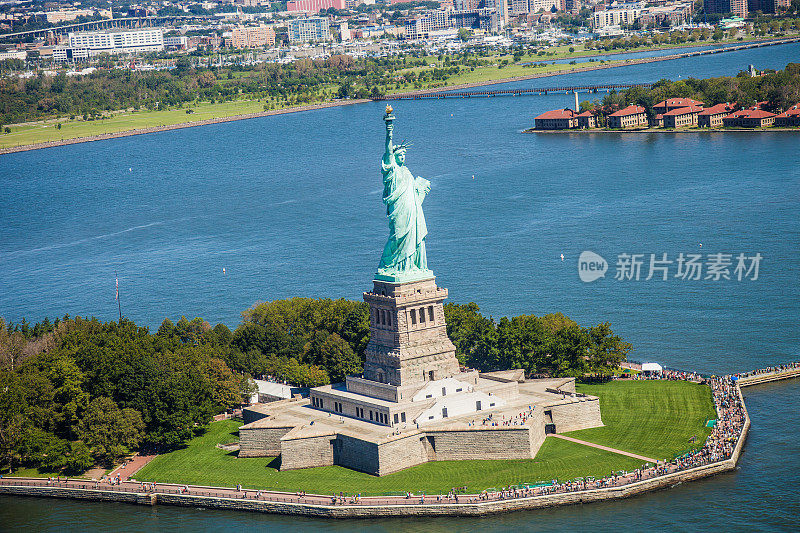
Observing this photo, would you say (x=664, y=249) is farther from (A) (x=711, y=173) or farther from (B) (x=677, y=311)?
(A) (x=711, y=173)

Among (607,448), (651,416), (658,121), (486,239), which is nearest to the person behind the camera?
(607,448)

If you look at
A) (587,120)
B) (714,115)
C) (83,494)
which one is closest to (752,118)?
(714,115)

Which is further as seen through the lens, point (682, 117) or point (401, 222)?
point (682, 117)

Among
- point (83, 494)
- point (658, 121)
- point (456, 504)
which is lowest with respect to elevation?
point (83, 494)

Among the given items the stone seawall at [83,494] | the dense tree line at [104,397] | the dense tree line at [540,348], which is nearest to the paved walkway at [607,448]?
the dense tree line at [540,348]

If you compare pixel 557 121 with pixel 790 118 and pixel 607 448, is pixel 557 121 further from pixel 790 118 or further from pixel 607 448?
pixel 607 448

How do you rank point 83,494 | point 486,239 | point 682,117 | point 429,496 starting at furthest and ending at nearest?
point 682,117 < point 486,239 < point 83,494 < point 429,496

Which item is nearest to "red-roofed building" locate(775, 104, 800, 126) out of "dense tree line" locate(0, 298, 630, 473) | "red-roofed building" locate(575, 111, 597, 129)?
"red-roofed building" locate(575, 111, 597, 129)

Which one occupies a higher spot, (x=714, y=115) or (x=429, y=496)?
(x=714, y=115)
